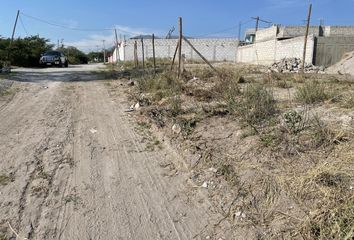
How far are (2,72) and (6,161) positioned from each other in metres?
14.8

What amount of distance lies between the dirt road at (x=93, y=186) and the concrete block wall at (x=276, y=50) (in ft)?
65.7

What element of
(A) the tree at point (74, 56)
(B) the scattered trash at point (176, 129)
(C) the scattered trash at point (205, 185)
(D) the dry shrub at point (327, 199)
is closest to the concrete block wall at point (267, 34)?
(B) the scattered trash at point (176, 129)

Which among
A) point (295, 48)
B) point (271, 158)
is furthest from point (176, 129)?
point (295, 48)

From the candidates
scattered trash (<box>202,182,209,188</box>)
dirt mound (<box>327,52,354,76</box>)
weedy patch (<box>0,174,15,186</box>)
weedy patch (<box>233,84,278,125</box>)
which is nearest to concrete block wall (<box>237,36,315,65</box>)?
dirt mound (<box>327,52,354,76</box>)

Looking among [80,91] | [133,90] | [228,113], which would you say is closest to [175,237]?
[228,113]

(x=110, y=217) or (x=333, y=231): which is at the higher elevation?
(x=333, y=231)

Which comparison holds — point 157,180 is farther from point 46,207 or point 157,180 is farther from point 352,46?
point 352,46

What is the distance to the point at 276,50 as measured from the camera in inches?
1209

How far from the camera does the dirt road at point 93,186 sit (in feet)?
11.1

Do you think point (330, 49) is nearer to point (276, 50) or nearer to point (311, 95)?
point (276, 50)

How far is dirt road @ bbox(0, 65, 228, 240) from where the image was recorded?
3398 mm

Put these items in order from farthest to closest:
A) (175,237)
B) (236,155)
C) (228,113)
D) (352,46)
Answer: (352,46), (228,113), (236,155), (175,237)

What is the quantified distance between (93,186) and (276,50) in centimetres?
2895

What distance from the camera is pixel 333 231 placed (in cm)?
281
